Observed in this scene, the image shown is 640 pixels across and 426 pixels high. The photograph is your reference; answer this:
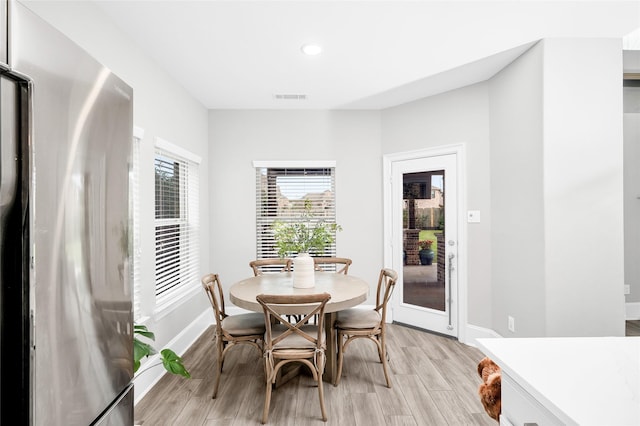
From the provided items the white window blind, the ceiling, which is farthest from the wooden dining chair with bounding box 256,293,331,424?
the ceiling

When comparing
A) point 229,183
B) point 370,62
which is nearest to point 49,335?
point 370,62

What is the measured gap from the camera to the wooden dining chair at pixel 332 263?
357cm

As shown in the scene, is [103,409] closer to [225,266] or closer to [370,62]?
[370,62]

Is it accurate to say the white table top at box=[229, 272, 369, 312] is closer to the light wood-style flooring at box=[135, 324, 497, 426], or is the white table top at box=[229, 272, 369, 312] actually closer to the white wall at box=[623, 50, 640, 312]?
the light wood-style flooring at box=[135, 324, 497, 426]

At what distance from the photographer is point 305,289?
266 cm

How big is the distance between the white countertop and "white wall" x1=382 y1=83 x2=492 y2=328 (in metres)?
2.35

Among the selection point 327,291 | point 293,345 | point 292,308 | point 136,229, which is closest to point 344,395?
point 293,345

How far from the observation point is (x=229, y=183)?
4.16 meters

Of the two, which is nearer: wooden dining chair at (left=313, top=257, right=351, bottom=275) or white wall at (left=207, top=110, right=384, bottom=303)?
wooden dining chair at (left=313, top=257, right=351, bottom=275)

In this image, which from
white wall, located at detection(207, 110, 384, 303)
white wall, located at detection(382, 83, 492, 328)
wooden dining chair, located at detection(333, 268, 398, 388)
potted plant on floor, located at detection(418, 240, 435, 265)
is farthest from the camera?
white wall, located at detection(207, 110, 384, 303)

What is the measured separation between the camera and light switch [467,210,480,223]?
3395mm

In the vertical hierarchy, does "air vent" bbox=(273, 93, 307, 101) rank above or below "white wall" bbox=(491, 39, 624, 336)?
above

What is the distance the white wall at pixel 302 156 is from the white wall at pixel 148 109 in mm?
222

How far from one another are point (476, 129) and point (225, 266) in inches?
133
